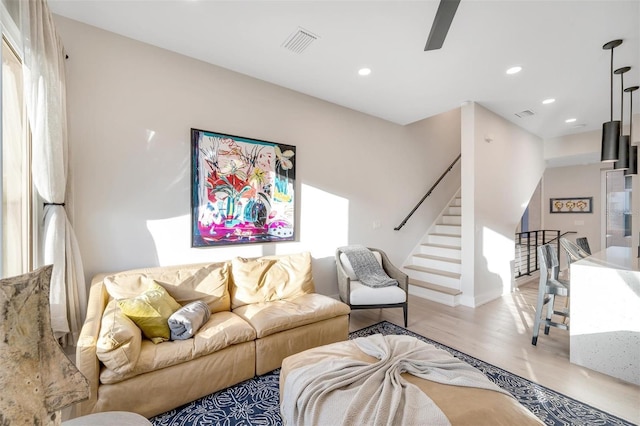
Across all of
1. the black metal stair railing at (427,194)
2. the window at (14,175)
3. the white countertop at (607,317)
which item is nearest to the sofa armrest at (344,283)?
the black metal stair railing at (427,194)

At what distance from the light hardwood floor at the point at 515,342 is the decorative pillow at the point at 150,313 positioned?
2.04 meters

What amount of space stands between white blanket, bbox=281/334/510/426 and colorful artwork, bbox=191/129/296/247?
5.90ft

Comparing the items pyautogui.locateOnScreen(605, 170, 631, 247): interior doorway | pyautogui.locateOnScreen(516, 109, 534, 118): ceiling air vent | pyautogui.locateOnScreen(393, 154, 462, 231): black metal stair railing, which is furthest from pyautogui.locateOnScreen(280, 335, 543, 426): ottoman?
pyautogui.locateOnScreen(605, 170, 631, 247): interior doorway

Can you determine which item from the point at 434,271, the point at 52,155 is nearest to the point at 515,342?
the point at 434,271

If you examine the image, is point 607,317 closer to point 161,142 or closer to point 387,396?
point 387,396

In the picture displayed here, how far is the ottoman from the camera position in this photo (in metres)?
1.26

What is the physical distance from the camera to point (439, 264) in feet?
15.3

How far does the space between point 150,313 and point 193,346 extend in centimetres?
39

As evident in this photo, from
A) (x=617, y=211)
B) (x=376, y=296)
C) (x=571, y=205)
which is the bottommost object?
(x=376, y=296)

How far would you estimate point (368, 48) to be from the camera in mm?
2635

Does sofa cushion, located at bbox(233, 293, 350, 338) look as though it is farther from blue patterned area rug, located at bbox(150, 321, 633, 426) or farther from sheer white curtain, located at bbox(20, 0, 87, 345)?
sheer white curtain, located at bbox(20, 0, 87, 345)

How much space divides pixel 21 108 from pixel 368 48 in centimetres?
273

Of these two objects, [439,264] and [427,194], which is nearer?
[439,264]

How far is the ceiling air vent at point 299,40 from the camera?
2.43 meters
